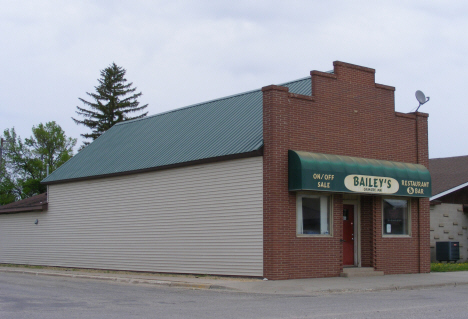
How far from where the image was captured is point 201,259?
2083 centimetres

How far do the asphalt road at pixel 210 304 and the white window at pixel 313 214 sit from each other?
12.7 ft

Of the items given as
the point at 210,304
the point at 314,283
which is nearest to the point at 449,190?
the point at 314,283

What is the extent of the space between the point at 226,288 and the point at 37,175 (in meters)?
52.9

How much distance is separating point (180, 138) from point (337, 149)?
7.19 metres

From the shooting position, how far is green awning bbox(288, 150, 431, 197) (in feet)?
60.4

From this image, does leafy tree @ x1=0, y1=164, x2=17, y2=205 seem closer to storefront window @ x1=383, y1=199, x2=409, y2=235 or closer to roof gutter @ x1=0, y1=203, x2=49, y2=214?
roof gutter @ x1=0, y1=203, x2=49, y2=214

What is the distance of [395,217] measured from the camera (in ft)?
72.5

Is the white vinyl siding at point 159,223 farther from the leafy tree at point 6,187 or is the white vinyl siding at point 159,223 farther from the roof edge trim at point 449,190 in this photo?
the leafy tree at point 6,187

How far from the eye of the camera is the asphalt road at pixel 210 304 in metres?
11.2

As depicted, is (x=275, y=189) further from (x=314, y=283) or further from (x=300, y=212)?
(x=314, y=283)

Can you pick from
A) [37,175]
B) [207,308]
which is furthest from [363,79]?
[37,175]

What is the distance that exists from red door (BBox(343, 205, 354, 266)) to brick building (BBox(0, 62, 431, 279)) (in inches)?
1.5

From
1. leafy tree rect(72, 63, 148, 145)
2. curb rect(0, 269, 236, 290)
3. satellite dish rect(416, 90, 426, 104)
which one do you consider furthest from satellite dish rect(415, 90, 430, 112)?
leafy tree rect(72, 63, 148, 145)

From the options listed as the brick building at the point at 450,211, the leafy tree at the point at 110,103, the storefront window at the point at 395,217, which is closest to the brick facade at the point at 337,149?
the storefront window at the point at 395,217
